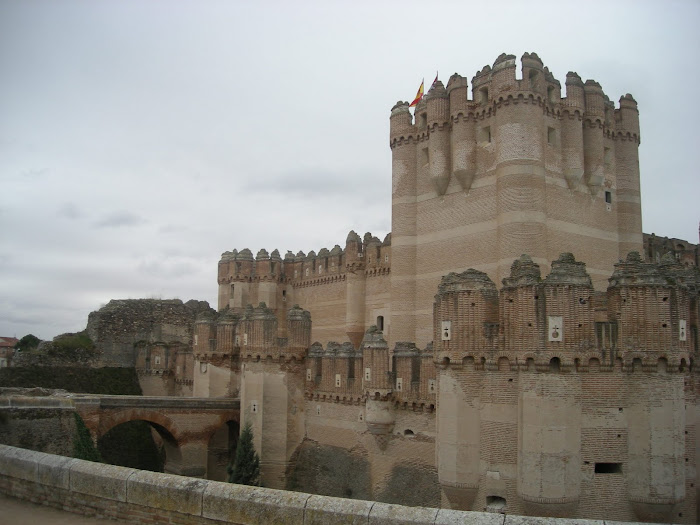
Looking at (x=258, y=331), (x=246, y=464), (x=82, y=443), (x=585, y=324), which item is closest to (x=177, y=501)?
(x=585, y=324)

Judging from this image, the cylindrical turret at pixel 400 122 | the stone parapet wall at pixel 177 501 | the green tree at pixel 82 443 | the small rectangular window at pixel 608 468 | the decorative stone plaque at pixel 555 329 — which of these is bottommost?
the green tree at pixel 82 443

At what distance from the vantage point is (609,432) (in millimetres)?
15781

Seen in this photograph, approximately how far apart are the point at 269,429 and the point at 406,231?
11.8 meters

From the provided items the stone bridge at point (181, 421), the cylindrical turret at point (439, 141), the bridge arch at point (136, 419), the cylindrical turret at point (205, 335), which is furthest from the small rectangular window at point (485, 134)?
the bridge arch at point (136, 419)

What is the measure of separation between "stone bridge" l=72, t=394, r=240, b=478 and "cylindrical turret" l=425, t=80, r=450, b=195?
45.7 ft

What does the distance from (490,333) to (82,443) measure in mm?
15520

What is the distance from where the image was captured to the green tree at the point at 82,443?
23242 millimetres

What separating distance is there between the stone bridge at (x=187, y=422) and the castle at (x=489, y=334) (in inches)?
66.9

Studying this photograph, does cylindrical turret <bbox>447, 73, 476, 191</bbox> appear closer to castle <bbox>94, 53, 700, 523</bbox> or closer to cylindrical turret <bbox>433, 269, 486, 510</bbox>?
castle <bbox>94, 53, 700, 523</bbox>

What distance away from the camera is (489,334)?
53.6 ft

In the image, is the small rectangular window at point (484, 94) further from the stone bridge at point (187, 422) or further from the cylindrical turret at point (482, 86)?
the stone bridge at point (187, 422)

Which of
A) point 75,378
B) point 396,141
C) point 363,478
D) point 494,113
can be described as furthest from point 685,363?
point 75,378

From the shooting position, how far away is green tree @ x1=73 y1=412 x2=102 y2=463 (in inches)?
915

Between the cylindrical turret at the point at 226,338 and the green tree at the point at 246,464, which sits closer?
the green tree at the point at 246,464
